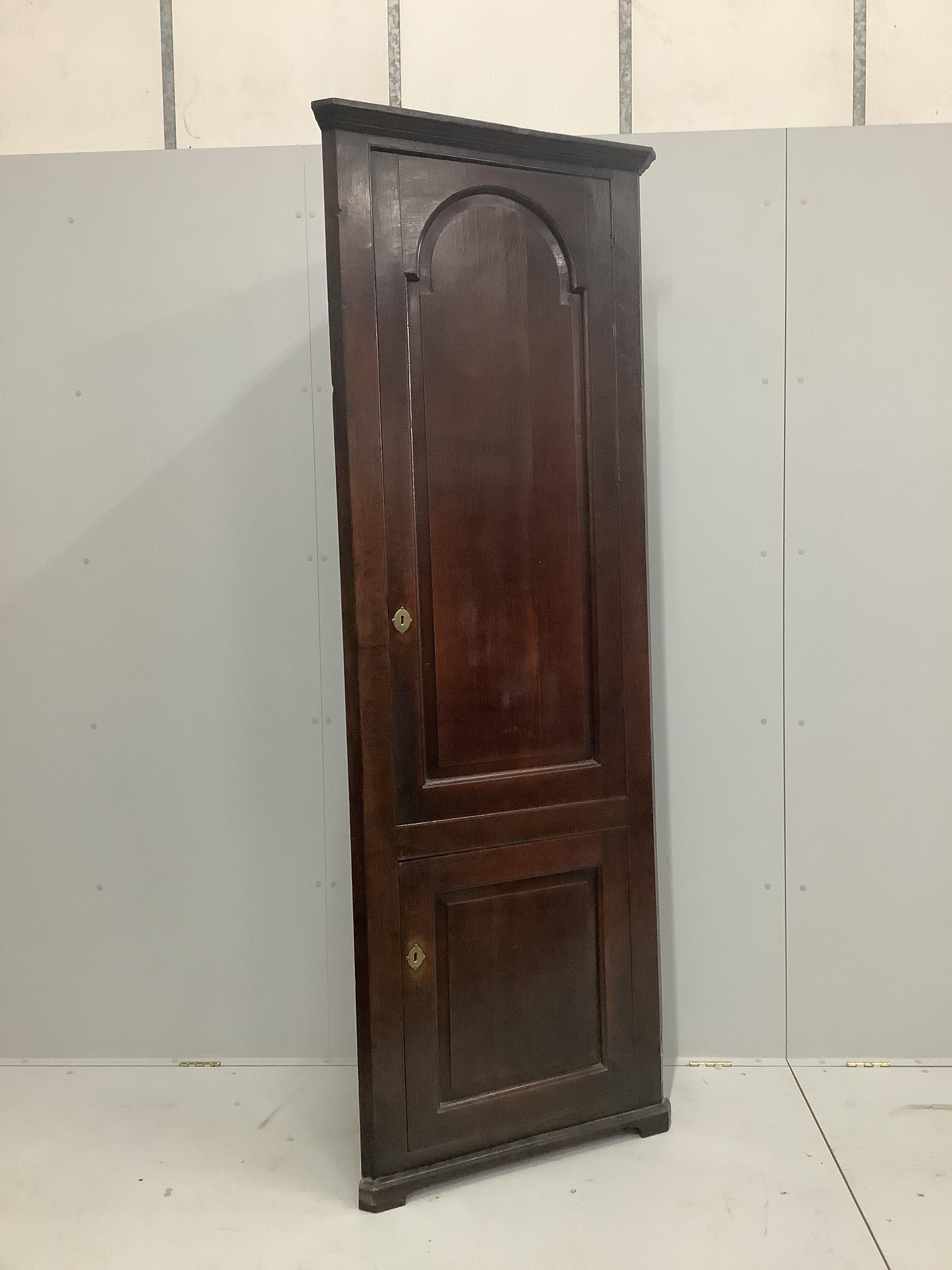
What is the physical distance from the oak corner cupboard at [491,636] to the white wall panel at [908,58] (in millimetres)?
848

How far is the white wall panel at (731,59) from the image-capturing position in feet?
7.09

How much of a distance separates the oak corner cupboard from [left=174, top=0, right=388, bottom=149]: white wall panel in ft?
2.24

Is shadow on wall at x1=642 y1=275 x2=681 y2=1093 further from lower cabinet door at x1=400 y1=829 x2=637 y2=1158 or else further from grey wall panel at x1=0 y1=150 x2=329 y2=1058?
grey wall panel at x1=0 y1=150 x2=329 y2=1058

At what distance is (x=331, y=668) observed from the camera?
221 cm

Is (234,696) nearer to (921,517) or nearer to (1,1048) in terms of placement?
(1,1048)

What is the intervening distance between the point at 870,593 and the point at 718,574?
0.39 metres

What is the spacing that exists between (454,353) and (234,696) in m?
1.04

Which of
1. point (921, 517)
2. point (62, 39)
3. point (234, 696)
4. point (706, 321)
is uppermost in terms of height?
point (62, 39)

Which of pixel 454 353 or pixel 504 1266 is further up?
pixel 454 353

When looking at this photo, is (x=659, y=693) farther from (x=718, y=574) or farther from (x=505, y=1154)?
(x=505, y=1154)

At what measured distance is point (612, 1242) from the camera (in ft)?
5.35

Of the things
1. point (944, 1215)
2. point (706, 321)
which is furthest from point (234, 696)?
point (944, 1215)

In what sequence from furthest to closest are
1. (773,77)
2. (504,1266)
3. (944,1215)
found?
1. (773,77)
2. (944,1215)
3. (504,1266)

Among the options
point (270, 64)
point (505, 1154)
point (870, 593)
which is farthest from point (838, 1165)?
point (270, 64)
